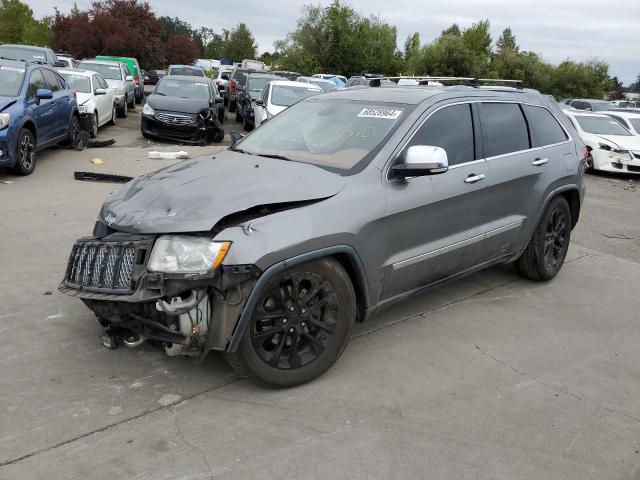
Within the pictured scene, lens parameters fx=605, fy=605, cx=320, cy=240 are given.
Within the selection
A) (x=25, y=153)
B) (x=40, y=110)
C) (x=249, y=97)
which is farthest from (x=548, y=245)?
(x=249, y=97)

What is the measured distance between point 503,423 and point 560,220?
118 inches

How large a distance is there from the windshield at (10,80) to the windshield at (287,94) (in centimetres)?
623

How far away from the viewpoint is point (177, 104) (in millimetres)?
14023

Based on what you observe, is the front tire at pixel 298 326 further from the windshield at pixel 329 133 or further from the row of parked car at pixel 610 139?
the row of parked car at pixel 610 139

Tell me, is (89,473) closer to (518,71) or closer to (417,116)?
(417,116)

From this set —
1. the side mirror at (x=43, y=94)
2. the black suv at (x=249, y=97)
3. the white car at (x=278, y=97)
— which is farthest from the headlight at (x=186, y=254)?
the black suv at (x=249, y=97)

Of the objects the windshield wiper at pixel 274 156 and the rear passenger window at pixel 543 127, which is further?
the rear passenger window at pixel 543 127

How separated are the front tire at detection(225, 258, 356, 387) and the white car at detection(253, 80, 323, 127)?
1096 cm

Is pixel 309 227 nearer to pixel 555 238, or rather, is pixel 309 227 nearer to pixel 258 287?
pixel 258 287

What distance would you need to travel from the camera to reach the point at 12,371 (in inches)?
142

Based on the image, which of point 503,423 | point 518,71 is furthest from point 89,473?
point 518,71

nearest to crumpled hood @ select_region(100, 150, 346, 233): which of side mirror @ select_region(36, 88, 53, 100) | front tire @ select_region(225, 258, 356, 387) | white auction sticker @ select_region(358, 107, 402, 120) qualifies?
front tire @ select_region(225, 258, 356, 387)

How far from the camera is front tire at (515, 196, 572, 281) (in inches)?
217

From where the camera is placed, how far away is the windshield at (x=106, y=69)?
64.2ft
